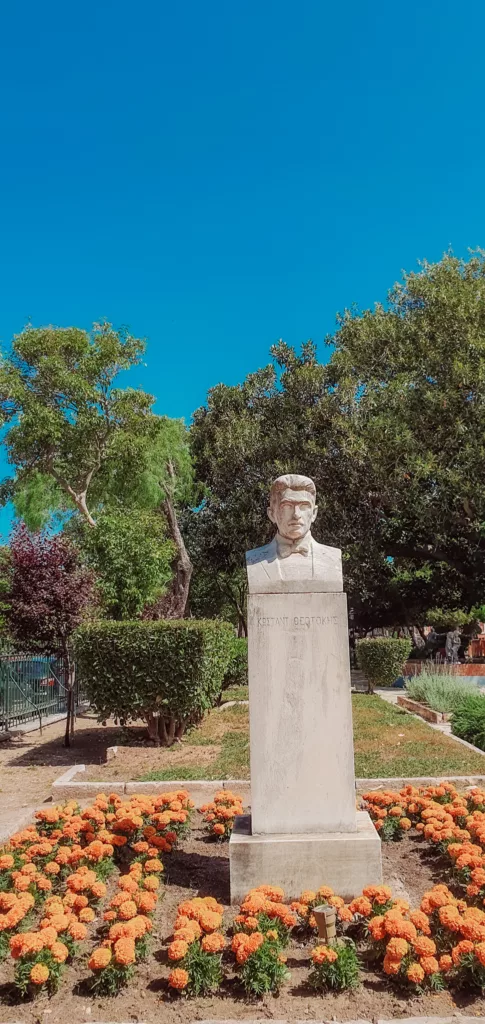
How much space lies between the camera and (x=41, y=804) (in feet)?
24.5

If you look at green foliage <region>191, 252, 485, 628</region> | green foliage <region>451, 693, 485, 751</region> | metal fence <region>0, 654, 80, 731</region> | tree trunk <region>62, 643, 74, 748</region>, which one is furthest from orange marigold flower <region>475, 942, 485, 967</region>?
green foliage <region>191, 252, 485, 628</region>

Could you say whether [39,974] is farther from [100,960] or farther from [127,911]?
[127,911]

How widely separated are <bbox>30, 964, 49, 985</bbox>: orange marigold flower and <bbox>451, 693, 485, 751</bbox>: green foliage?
305 inches

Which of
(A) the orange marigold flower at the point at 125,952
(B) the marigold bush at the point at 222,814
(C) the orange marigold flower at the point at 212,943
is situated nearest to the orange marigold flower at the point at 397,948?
(C) the orange marigold flower at the point at 212,943

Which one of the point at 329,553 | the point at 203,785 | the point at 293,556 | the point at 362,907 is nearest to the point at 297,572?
the point at 293,556

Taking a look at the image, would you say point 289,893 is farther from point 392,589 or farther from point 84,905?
point 392,589

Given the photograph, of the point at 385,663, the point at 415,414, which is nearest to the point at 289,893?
the point at 385,663

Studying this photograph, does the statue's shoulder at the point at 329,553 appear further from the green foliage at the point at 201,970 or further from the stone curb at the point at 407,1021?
the stone curb at the point at 407,1021

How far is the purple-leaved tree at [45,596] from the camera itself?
12047 millimetres

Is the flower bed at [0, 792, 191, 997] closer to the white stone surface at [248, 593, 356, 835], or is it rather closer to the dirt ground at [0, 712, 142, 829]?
the white stone surface at [248, 593, 356, 835]

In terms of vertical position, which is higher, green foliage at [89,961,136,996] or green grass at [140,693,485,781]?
green grass at [140,693,485,781]

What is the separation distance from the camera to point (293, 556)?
477 centimetres

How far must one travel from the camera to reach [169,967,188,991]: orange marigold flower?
11.0 ft

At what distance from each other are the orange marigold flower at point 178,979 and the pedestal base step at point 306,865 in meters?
1.02
